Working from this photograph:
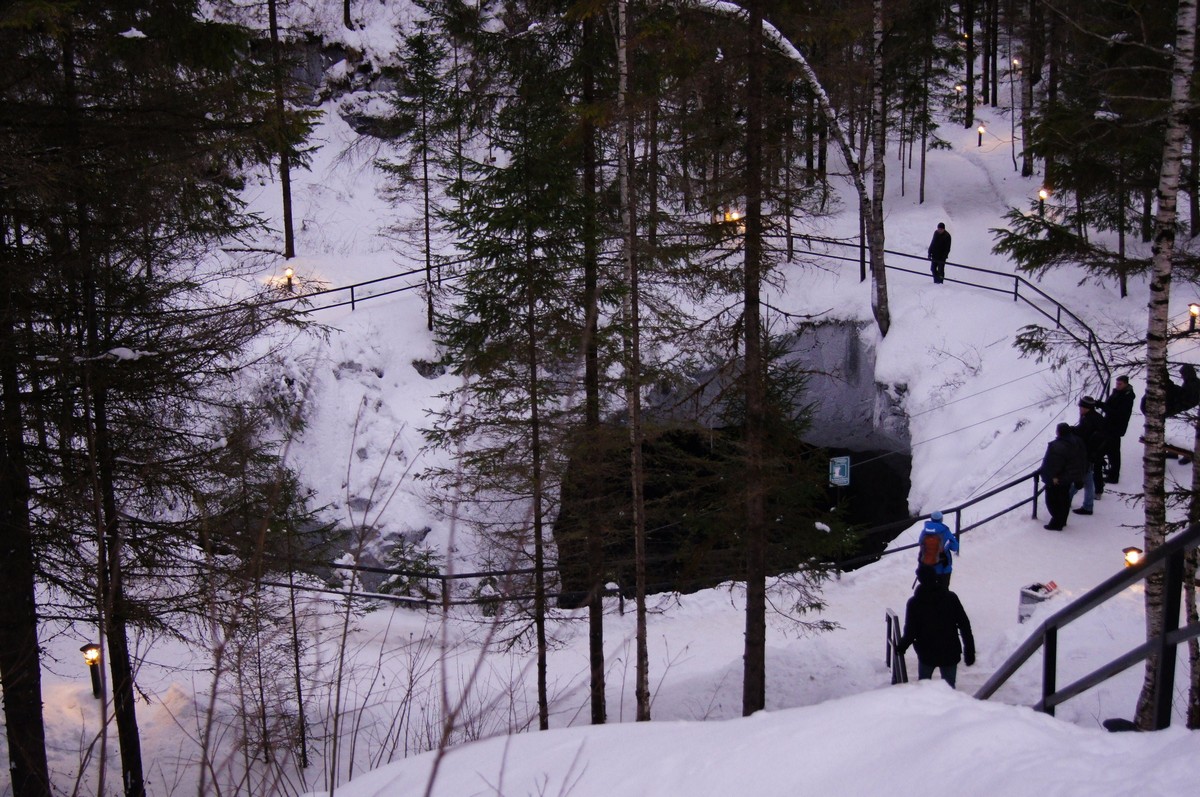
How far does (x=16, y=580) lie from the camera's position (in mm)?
7656

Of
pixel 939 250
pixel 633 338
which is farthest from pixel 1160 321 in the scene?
pixel 939 250

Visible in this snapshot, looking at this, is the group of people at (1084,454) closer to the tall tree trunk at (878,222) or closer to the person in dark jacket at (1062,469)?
the person in dark jacket at (1062,469)

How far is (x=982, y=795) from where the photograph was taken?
3236 millimetres

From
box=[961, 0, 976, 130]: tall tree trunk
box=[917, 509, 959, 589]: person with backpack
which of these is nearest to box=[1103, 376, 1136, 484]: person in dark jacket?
box=[917, 509, 959, 589]: person with backpack

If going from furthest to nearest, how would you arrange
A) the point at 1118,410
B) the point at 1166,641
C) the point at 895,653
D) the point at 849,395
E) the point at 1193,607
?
the point at 849,395, the point at 1118,410, the point at 895,653, the point at 1193,607, the point at 1166,641

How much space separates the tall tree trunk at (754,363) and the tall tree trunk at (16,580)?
A: 7.48 metres

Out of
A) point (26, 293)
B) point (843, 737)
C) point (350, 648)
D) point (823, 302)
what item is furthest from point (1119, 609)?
point (823, 302)

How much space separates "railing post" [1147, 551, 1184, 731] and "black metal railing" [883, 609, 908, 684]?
14.1 feet

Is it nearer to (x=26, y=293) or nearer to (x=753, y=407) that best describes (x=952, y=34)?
(x=753, y=407)

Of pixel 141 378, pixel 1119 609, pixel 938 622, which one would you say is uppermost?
pixel 141 378

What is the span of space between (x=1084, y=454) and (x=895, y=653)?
6.55 metres

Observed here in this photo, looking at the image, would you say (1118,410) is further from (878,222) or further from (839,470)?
(878,222)

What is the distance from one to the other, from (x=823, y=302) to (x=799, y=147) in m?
14.5

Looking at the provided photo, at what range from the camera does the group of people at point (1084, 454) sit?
42.1 feet
